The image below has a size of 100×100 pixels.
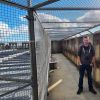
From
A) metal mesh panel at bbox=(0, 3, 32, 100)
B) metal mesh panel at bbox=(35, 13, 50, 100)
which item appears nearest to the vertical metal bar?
metal mesh panel at bbox=(0, 3, 32, 100)

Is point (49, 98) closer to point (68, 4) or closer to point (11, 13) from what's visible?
point (68, 4)

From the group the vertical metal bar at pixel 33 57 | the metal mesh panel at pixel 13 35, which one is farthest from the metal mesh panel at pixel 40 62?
the metal mesh panel at pixel 13 35

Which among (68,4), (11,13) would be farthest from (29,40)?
(68,4)

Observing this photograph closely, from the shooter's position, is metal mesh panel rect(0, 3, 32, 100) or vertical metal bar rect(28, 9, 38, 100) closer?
metal mesh panel rect(0, 3, 32, 100)

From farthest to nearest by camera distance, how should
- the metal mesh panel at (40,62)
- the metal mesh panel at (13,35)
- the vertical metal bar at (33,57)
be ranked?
the metal mesh panel at (40,62)
the vertical metal bar at (33,57)
the metal mesh panel at (13,35)

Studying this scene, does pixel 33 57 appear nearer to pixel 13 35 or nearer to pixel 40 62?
pixel 13 35

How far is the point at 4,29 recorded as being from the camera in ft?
8.93

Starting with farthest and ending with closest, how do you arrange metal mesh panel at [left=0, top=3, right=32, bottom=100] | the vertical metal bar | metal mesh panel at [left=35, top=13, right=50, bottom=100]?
metal mesh panel at [left=35, top=13, right=50, bottom=100]
the vertical metal bar
metal mesh panel at [left=0, top=3, right=32, bottom=100]

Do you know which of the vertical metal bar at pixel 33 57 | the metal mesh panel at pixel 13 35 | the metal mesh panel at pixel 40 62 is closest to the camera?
the metal mesh panel at pixel 13 35

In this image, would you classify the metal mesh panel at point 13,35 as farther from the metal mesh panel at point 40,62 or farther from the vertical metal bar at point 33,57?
the metal mesh panel at point 40,62

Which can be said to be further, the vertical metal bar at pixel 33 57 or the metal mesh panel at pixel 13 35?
the vertical metal bar at pixel 33 57

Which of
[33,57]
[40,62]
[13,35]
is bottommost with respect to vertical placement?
[40,62]

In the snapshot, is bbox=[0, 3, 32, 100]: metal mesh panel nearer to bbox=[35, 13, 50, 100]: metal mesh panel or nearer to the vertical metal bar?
the vertical metal bar

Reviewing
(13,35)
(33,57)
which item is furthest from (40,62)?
(13,35)
